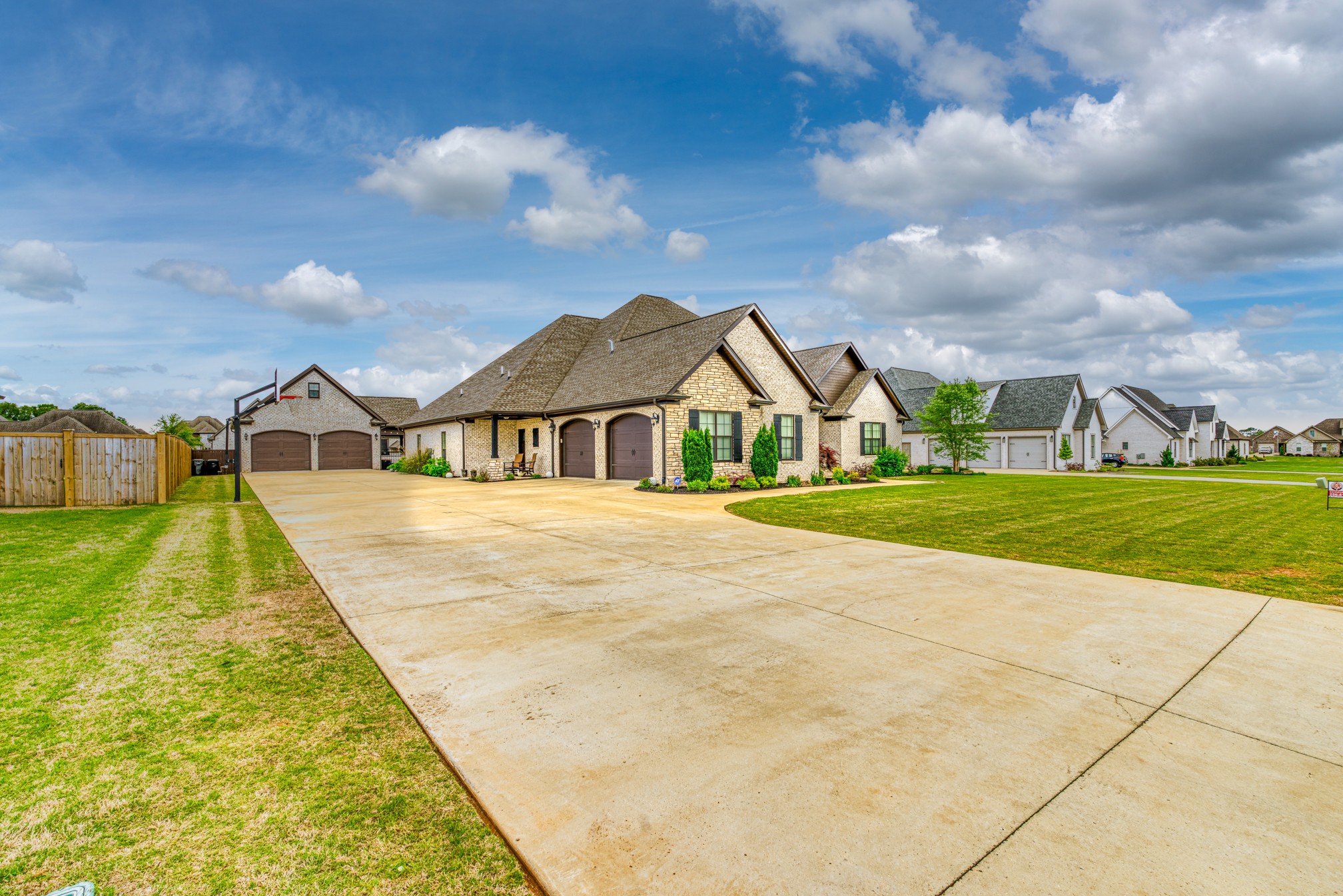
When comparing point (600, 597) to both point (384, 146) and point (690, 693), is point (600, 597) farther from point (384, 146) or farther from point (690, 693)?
point (384, 146)

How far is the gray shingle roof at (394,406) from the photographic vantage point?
4838 centimetres

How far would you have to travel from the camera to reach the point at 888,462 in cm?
2855

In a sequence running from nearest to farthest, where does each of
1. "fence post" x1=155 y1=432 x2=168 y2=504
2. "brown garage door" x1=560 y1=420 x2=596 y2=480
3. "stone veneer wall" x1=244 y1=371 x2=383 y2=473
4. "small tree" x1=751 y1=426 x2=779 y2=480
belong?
"fence post" x1=155 y1=432 x2=168 y2=504
"small tree" x1=751 y1=426 x2=779 y2=480
"brown garage door" x1=560 y1=420 x2=596 y2=480
"stone veneer wall" x1=244 y1=371 x2=383 y2=473

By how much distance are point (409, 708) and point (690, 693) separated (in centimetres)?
176

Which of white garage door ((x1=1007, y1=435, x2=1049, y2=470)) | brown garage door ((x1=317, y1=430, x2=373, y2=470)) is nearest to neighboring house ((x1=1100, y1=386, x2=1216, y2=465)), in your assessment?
white garage door ((x1=1007, y1=435, x2=1049, y2=470))

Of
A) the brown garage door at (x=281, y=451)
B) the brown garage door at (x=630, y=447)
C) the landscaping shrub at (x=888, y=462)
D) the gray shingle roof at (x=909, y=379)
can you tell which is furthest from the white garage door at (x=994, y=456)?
the brown garage door at (x=281, y=451)

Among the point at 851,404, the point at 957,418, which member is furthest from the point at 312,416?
the point at 957,418

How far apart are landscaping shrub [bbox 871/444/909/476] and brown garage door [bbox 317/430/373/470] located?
3285cm

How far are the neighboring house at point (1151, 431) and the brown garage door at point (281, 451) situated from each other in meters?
63.0

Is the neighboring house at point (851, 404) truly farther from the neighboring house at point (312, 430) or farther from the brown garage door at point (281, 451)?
the brown garage door at point (281, 451)

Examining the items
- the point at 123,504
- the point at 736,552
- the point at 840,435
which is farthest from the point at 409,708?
the point at 840,435

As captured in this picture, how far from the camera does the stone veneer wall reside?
35.9 metres

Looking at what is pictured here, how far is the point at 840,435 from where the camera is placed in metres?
27.3

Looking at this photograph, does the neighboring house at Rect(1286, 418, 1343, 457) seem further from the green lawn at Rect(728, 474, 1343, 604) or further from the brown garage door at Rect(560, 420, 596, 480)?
the brown garage door at Rect(560, 420, 596, 480)
